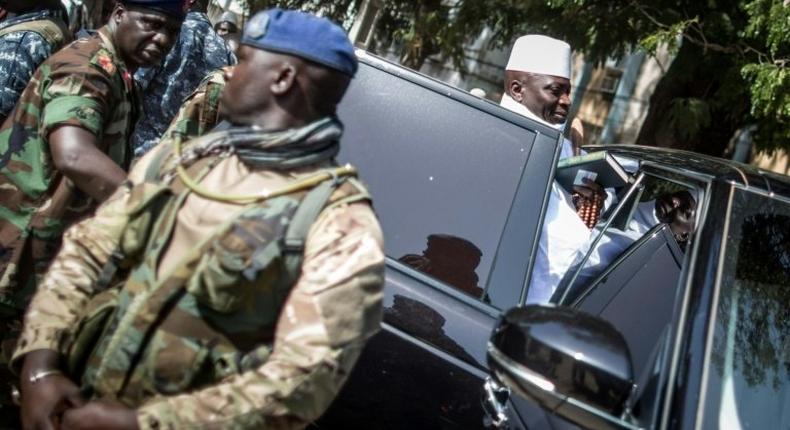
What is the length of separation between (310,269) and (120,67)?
1411 millimetres

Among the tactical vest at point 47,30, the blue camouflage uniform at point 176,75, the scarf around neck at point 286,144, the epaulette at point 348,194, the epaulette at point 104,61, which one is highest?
the scarf around neck at point 286,144

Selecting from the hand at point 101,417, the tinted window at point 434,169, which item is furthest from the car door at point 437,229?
the hand at point 101,417

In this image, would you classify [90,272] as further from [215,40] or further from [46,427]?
[215,40]

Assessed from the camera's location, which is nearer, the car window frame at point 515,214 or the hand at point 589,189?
the car window frame at point 515,214

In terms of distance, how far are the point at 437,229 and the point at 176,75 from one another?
216cm

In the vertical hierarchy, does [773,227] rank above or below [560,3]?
below

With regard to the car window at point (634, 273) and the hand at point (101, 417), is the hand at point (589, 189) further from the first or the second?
the hand at point (101, 417)

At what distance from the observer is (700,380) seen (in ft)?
7.01

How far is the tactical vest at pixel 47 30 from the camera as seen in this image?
3402 millimetres

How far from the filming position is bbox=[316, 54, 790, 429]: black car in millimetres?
2039

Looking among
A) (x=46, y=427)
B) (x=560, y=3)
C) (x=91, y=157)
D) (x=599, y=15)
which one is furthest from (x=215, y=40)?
(x=599, y=15)

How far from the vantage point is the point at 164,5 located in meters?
2.97

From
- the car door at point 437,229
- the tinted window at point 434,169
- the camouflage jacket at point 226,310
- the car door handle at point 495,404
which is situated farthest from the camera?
the tinted window at point 434,169

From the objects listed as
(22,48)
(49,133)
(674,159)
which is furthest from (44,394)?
(674,159)
